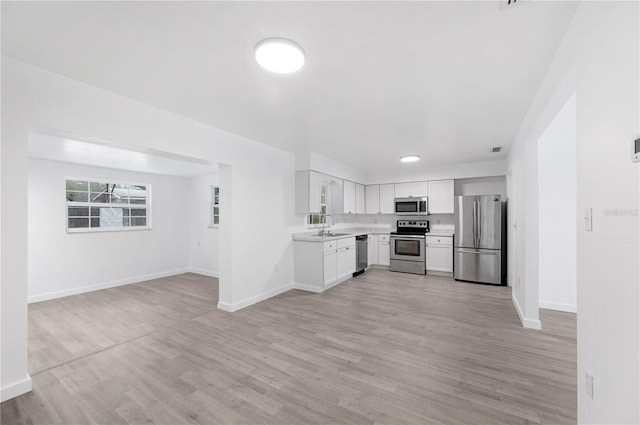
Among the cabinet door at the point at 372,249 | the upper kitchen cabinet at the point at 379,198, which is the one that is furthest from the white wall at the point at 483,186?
the cabinet door at the point at 372,249

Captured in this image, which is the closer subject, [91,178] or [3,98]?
[3,98]

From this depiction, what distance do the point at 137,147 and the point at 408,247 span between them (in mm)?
5750

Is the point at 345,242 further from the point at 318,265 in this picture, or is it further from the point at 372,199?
the point at 372,199

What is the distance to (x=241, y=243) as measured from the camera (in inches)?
163

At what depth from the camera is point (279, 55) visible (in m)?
1.86

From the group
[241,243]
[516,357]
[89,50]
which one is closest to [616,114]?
[516,357]

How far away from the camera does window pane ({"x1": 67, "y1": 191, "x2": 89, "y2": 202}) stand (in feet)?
16.6

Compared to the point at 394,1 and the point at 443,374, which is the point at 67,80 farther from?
the point at 443,374

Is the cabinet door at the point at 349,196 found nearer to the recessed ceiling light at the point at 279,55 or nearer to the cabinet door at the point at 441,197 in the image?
the cabinet door at the point at 441,197

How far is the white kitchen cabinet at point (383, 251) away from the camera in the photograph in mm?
7031

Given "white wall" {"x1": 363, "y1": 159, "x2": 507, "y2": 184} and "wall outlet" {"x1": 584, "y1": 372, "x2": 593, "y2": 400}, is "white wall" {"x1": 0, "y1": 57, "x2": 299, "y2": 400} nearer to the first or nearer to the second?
"white wall" {"x1": 363, "y1": 159, "x2": 507, "y2": 184}

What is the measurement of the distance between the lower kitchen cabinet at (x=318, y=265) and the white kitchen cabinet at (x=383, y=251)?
6.33 ft

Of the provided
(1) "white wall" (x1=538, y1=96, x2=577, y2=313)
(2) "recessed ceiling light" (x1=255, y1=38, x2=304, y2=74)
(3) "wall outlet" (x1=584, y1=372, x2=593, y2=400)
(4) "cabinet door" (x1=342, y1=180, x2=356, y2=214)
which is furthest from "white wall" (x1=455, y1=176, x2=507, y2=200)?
(2) "recessed ceiling light" (x1=255, y1=38, x2=304, y2=74)

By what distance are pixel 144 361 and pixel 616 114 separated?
150 inches
